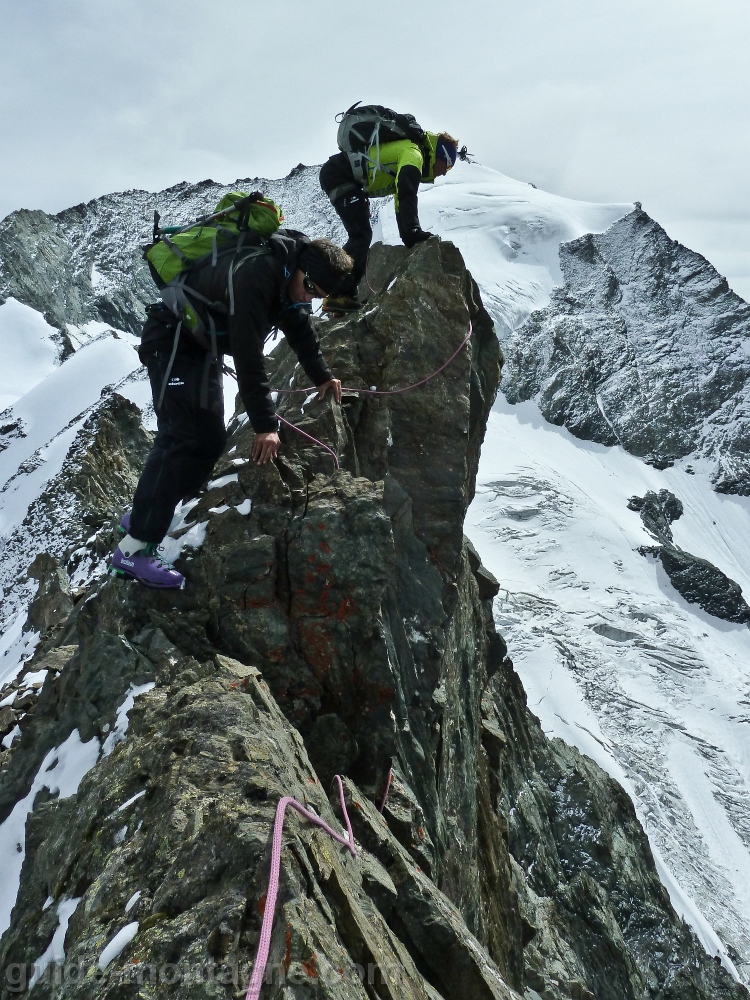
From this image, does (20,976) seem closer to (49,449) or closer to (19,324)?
(49,449)

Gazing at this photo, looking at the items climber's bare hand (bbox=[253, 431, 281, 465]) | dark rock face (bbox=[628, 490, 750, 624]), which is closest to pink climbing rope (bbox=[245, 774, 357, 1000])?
climber's bare hand (bbox=[253, 431, 281, 465])

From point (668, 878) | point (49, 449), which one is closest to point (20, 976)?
point (49, 449)

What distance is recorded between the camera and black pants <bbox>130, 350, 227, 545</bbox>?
21.5ft

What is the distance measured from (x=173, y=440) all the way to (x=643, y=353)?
17785 cm

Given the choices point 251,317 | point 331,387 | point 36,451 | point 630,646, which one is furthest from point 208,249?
point 630,646

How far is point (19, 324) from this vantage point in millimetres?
61156

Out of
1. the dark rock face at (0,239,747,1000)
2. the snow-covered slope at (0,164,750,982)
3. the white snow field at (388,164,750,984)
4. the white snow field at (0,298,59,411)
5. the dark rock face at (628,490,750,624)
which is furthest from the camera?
the dark rock face at (628,490,750,624)

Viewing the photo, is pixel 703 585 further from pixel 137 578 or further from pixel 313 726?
pixel 137 578

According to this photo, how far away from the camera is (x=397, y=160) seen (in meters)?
10.2

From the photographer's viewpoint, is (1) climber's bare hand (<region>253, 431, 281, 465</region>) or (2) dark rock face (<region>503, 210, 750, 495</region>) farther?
(2) dark rock face (<region>503, 210, 750, 495</region>)

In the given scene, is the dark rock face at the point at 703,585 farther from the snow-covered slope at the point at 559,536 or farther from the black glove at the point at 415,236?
the black glove at the point at 415,236

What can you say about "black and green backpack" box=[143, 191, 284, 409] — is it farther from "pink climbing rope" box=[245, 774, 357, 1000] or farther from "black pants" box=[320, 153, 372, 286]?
"black pants" box=[320, 153, 372, 286]

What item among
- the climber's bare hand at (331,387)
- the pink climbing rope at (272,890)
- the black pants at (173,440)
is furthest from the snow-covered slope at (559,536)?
the pink climbing rope at (272,890)

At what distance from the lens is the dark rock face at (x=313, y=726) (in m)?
3.87
